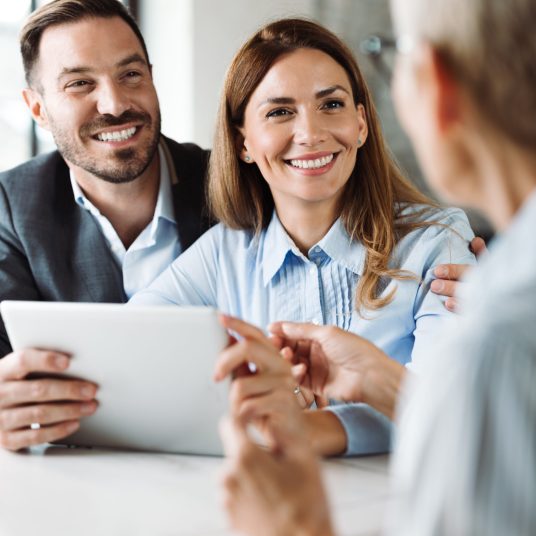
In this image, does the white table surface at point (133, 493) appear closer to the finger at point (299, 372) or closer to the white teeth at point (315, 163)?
the finger at point (299, 372)

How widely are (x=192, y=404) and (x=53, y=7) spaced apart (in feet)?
4.80

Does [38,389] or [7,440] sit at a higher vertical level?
[38,389]

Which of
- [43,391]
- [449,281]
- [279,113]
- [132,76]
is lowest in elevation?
[43,391]

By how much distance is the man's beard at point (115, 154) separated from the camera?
7.34 feet

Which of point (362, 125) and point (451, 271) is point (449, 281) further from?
point (362, 125)

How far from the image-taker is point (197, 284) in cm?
201

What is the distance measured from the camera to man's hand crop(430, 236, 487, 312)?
1.66 meters

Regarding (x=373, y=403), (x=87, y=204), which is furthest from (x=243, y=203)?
(x=373, y=403)

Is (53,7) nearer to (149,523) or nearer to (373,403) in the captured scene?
(373,403)

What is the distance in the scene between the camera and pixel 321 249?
1878 millimetres

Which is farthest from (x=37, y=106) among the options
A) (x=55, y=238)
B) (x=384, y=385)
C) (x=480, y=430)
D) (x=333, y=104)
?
(x=480, y=430)

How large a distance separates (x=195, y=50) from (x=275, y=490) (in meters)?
3.06

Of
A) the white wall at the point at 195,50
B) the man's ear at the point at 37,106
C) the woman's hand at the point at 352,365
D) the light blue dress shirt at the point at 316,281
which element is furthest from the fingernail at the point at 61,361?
the white wall at the point at 195,50

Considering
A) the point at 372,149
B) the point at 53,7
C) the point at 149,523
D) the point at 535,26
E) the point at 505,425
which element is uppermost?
the point at 53,7
